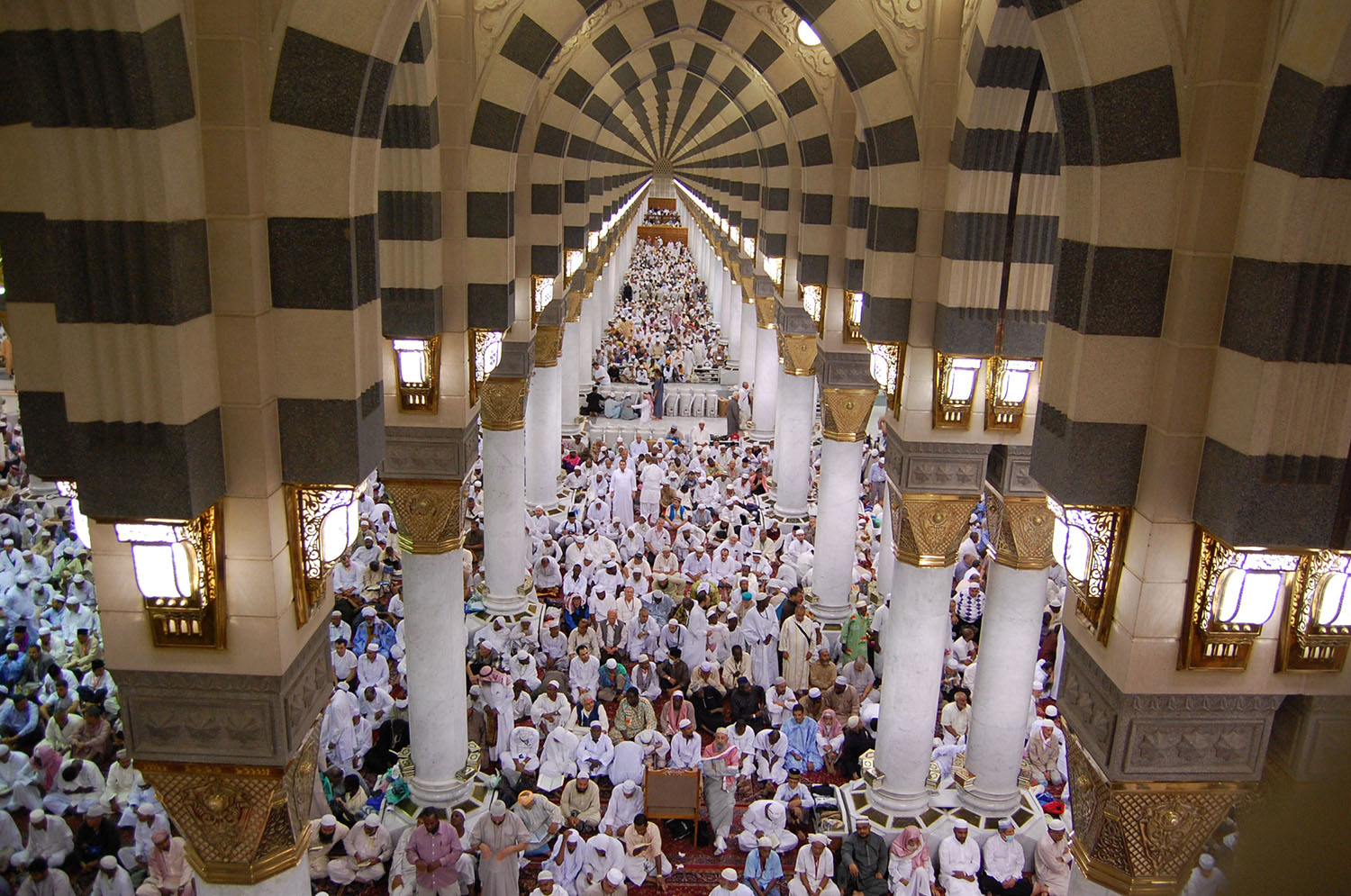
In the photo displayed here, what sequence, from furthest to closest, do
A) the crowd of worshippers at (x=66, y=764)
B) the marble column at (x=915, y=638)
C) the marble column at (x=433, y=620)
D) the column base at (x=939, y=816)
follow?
the column base at (x=939, y=816)
the marble column at (x=915, y=638)
the marble column at (x=433, y=620)
the crowd of worshippers at (x=66, y=764)

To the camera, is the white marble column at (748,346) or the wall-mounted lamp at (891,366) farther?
the white marble column at (748,346)

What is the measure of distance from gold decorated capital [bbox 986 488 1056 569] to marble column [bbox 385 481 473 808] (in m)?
3.61

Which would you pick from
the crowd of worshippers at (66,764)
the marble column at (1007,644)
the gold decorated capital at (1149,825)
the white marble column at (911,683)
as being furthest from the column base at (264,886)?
the marble column at (1007,644)

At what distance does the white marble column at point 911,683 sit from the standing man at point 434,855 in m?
3.06

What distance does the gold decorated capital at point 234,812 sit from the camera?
398 cm

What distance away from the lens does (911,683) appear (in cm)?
728

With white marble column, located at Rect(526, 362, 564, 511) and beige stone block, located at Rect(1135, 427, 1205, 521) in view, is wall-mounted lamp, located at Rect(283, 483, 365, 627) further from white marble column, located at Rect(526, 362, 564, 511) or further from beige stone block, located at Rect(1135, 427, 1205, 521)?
white marble column, located at Rect(526, 362, 564, 511)

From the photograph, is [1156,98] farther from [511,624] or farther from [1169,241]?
[511,624]

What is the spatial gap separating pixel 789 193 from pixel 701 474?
426 centimetres

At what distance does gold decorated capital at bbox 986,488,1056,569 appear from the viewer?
22.4ft

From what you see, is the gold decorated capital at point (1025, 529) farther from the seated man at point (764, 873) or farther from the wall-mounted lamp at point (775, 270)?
the wall-mounted lamp at point (775, 270)

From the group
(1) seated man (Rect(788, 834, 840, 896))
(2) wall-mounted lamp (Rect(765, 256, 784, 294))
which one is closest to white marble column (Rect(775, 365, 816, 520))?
(2) wall-mounted lamp (Rect(765, 256, 784, 294))

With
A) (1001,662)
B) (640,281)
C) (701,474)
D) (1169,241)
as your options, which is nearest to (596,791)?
(1001,662)

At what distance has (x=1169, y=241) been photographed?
139 inches
